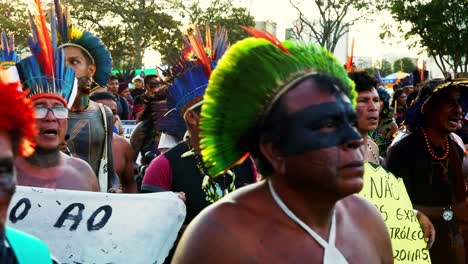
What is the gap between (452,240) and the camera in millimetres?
6199

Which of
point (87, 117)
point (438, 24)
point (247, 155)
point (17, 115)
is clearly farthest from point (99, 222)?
point (438, 24)

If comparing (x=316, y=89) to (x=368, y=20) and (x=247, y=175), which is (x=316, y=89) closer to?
(x=247, y=175)

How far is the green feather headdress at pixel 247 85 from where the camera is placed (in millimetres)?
2811

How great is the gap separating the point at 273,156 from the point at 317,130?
0.20m

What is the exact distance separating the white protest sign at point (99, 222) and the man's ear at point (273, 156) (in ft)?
5.41

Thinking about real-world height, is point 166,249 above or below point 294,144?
below

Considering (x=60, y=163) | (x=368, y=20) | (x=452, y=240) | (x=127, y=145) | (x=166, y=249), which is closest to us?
(x=166, y=249)

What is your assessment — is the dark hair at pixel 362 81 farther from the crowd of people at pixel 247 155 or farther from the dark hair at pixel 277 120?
the dark hair at pixel 277 120

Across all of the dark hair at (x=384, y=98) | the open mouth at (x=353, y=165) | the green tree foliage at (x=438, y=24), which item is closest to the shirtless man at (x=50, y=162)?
the open mouth at (x=353, y=165)

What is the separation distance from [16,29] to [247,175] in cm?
3699

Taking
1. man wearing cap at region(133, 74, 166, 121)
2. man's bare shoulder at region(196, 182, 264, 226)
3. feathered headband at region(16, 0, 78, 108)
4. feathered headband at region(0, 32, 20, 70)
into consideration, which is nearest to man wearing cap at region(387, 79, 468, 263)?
man wearing cap at region(133, 74, 166, 121)

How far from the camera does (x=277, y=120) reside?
9.11 ft

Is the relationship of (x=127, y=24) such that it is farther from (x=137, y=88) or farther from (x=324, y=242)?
(x=324, y=242)

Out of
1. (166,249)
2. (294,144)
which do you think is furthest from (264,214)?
(166,249)
